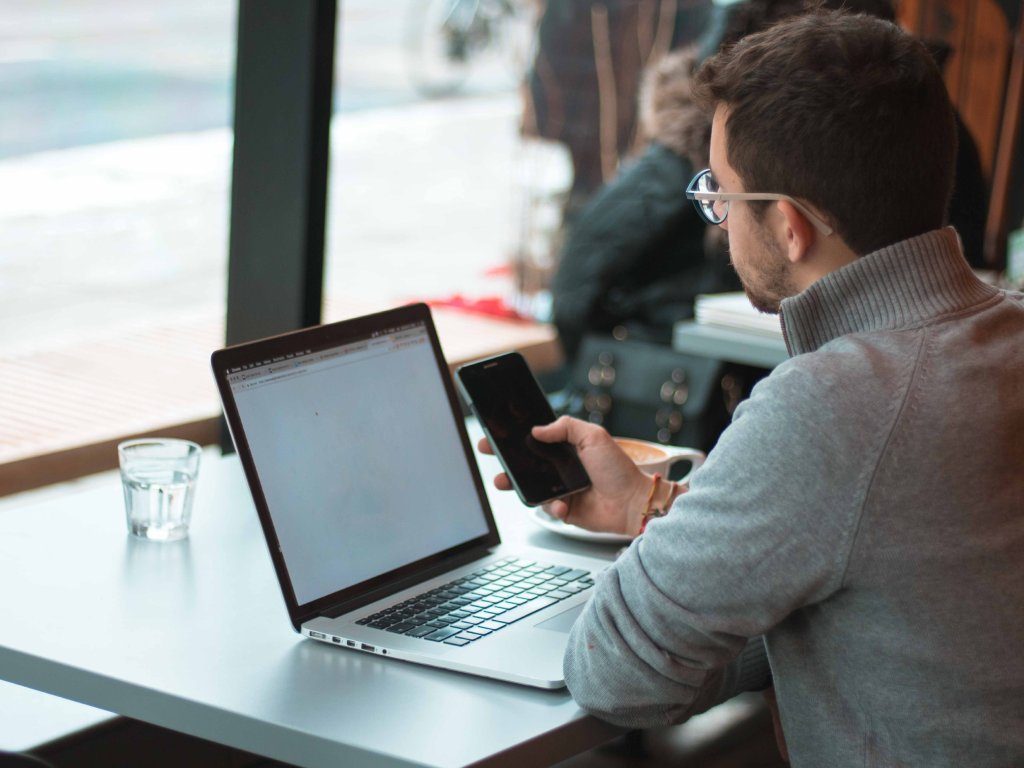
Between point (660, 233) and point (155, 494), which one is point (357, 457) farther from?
point (660, 233)

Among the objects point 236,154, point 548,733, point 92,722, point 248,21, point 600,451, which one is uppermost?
point 248,21

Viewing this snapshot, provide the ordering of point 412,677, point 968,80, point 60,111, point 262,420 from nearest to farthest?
point 412,677, point 262,420, point 60,111, point 968,80

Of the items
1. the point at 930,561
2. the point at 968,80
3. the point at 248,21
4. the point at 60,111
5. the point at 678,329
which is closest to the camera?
the point at 930,561

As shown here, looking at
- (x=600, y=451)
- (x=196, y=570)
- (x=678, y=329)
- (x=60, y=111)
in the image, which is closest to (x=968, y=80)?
(x=678, y=329)

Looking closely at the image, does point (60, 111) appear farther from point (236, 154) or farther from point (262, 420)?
point (262, 420)

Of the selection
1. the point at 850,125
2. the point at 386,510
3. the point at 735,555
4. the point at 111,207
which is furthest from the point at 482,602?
the point at 111,207

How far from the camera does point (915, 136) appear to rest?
1.14 m

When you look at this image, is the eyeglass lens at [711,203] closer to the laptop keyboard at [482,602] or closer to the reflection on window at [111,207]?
the laptop keyboard at [482,602]

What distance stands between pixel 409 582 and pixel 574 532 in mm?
249

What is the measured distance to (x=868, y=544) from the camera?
3.50ft

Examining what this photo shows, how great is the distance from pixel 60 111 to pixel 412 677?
2.98m

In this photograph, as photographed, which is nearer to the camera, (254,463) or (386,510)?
(254,463)

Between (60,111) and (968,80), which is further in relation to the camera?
(968,80)

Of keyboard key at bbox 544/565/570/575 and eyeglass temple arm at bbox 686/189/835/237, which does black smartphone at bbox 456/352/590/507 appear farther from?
eyeglass temple arm at bbox 686/189/835/237
